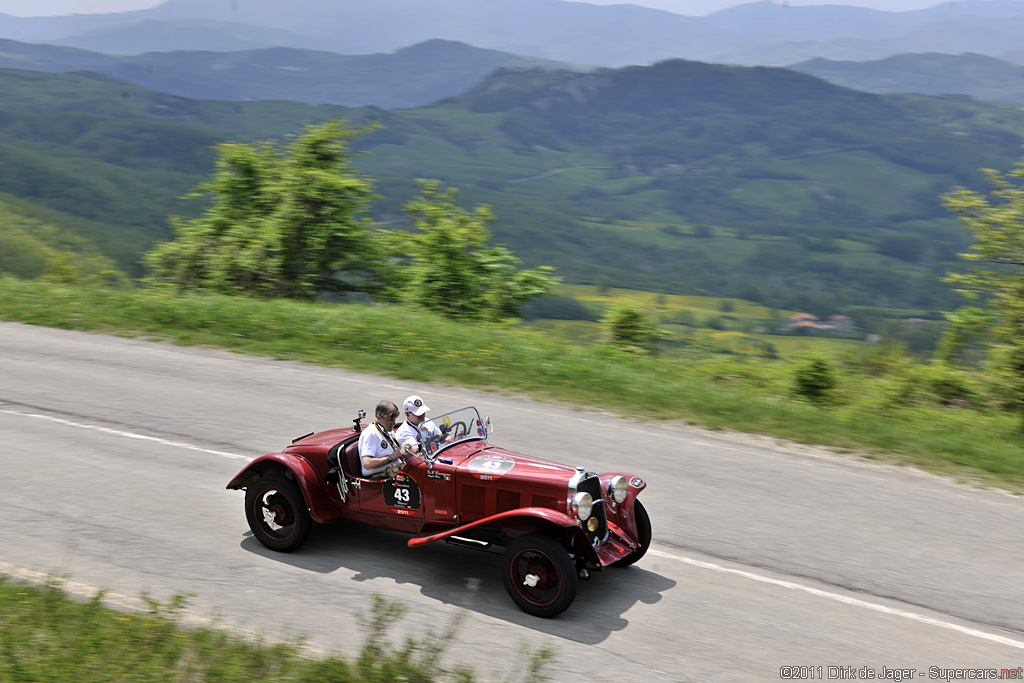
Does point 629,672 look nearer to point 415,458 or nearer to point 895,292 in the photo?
point 415,458

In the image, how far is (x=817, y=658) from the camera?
6.31 metres

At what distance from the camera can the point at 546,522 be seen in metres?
6.69

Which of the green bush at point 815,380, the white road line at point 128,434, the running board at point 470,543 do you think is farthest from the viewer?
the green bush at point 815,380

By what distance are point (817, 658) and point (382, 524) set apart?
3.98 m

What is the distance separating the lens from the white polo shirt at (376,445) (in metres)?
7.36

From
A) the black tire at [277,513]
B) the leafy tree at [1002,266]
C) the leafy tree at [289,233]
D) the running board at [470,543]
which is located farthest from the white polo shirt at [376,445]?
the leafy tree at [289,233]

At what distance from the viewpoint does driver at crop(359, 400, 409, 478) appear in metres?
7.31

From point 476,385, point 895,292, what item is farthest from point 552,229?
point 476,385

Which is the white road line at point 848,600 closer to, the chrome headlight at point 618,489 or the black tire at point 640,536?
the black tire at point 640,536

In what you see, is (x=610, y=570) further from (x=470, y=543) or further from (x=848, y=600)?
(x=848, y=600)

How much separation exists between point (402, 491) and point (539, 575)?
1568 millimetres

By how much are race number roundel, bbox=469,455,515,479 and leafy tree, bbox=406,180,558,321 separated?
1577 centimetres

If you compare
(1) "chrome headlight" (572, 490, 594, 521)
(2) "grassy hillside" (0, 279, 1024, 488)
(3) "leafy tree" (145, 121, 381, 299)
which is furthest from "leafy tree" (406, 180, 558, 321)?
(1) "chrome headlight" (572, 490, 594, 521)

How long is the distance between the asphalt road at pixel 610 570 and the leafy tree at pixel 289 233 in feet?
40.6
